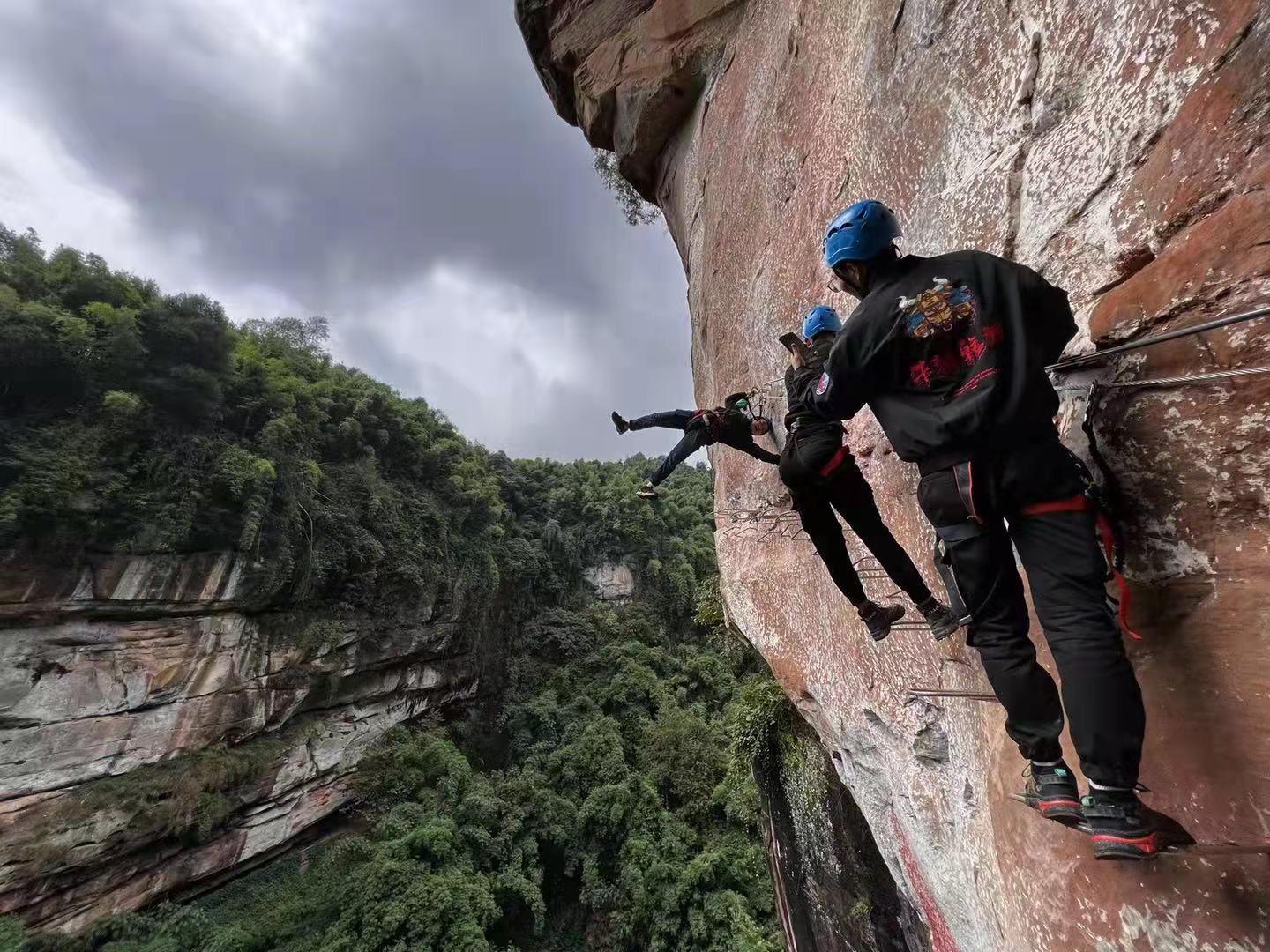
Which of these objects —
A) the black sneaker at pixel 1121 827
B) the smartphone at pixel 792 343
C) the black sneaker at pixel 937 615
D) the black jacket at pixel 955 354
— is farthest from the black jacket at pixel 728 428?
the black sneaker at pixel 1121 827

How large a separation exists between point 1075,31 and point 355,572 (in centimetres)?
1571

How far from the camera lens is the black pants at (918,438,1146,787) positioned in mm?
1019

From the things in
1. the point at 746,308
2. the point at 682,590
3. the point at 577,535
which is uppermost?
the point at 577,535

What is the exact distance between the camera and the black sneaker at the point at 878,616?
208cm

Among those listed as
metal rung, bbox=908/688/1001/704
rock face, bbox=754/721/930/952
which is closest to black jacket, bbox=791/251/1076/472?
metal rung, bbox=908/688/1001/704

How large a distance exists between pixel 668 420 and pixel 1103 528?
10.0 feet

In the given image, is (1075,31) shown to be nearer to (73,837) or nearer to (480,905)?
(480,905)

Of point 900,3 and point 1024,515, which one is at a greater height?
point 900,3

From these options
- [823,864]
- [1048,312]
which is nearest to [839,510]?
[1048,312]

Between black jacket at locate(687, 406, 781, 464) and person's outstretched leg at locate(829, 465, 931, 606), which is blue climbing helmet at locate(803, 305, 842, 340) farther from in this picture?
black jacket at locate(687, 406, 781, 464)

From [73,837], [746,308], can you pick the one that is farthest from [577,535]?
[746,308]

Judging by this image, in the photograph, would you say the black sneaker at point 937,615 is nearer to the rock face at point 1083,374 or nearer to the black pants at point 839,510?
the black pants at point 839,510

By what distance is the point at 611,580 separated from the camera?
82.4ft

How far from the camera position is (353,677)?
47.3 ft
